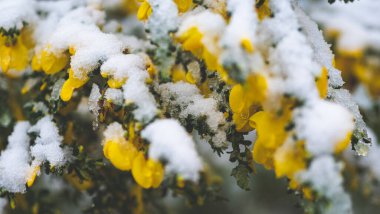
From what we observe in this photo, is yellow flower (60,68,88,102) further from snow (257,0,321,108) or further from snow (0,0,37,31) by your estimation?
snow (257,0,321,108)

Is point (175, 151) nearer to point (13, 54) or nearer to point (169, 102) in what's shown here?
point (169, 102)

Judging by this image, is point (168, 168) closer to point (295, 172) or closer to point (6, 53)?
point (295, 172)

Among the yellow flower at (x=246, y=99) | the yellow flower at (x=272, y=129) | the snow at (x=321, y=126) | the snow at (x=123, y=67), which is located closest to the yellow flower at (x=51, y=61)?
the snow at (x=123, y=67)

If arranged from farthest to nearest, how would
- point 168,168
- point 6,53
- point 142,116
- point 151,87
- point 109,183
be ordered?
1. point 109,183
2. point 6,53
3. point 151,87
4. point 142,116
5. point 168,168

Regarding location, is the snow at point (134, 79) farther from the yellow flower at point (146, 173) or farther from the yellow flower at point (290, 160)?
the yellow flower at point (290, 160)

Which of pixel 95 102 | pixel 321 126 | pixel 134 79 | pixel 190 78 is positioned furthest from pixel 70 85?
pixel 321 126

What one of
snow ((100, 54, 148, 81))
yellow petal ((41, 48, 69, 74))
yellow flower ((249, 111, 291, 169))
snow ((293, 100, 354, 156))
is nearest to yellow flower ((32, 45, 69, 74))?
yellow petal ((41, 48, 69, 74))

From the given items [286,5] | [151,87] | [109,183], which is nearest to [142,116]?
[151,87]
